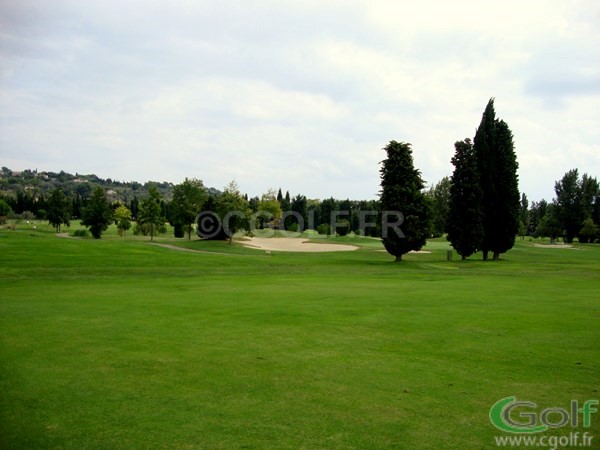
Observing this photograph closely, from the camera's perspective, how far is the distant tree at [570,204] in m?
95.1

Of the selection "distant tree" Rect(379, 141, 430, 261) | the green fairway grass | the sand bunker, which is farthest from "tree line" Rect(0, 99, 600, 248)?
the green fairway grass

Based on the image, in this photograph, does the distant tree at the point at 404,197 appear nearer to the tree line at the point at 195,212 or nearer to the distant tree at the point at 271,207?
the tree line at the point at 195,212

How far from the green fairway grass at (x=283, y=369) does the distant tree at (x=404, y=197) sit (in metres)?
27.1

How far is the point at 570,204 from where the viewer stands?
95812 millimetres

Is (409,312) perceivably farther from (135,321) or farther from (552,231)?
(552,231)

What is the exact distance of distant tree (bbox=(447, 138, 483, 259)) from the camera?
47.7 metres

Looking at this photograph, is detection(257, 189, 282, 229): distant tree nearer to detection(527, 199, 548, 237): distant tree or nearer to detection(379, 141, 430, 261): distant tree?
detection(379, 141, 430, 261): distant tree

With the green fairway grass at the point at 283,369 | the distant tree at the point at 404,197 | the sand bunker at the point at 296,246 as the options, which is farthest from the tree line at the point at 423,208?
the green fairway grass at the point at 283,369

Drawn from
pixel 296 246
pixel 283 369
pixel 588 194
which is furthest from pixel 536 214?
pixel 283 369

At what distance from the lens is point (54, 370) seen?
25.7 feet

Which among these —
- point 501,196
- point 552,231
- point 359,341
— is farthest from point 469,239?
point 552,231

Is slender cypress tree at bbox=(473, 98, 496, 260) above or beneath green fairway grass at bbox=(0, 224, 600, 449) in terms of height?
above

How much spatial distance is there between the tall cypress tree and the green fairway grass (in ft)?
113

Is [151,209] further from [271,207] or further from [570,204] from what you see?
[570,204]
